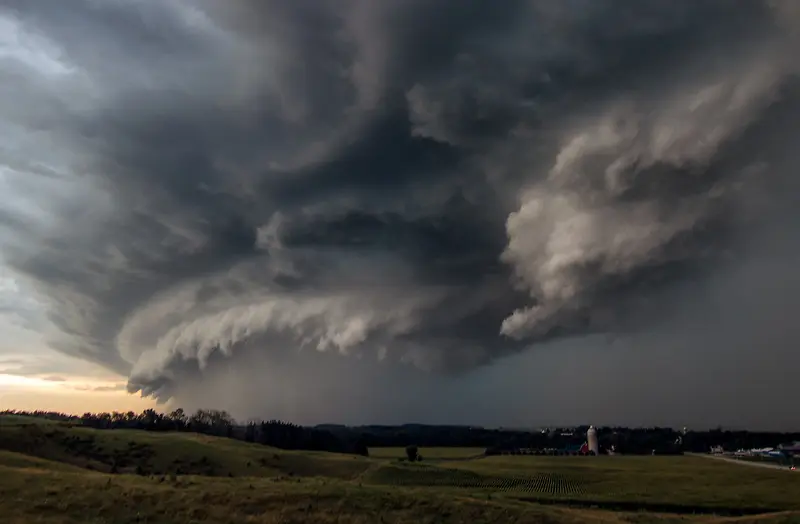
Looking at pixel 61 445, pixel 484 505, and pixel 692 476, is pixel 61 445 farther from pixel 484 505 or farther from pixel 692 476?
pixel 692 476

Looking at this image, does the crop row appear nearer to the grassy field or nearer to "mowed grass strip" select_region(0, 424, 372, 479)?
the grassy field

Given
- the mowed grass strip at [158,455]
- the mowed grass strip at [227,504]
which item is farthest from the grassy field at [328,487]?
the mowed grass strip at [158,455]

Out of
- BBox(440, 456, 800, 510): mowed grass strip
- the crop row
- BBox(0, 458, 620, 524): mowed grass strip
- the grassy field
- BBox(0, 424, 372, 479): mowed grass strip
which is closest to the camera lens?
BBox(0, 458, 620, 524): mowed grass strip

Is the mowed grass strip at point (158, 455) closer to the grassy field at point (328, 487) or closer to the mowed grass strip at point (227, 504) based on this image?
the grassy field at point (328, 487)

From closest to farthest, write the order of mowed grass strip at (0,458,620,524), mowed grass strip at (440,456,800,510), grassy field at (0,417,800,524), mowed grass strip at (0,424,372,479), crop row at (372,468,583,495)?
mowed grass strip at (0,458,620,524) → grassy field at (0,417,800,524) → mowed grass strip at (440,456,800,510) → crop row at (372,468,583,495) → mowed grass strip at (0,424,372,479)

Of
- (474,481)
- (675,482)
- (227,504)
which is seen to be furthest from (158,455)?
(675,482)

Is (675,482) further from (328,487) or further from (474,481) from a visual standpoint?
(328,487)

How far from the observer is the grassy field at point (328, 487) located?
51.0 metres

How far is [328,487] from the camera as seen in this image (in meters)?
60.2

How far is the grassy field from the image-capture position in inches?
2008

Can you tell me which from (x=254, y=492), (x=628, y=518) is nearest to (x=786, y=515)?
(x=628, y=518)

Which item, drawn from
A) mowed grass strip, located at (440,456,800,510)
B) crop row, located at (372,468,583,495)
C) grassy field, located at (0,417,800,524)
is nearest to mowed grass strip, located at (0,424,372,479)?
grassy field, located at (0,417,800,524)

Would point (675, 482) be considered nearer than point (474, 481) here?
Yes

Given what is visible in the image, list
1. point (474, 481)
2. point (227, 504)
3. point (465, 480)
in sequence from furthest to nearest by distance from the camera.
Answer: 1. point (465, 480)
2. point (474, 481)
3. point (227, 504)
